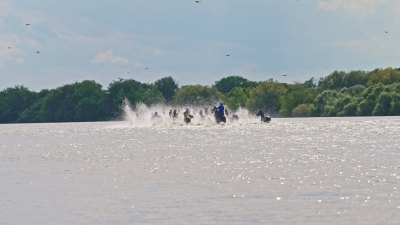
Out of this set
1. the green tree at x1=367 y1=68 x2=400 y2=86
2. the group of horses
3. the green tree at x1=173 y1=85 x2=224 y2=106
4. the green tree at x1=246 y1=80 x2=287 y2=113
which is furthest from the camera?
the green tree at x1=173 y1=85 x2=224 y2=106

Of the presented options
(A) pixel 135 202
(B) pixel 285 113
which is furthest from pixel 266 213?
(B) pixel 285 113

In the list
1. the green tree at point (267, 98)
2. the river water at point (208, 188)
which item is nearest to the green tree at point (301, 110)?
the green tree at point (267, 98)

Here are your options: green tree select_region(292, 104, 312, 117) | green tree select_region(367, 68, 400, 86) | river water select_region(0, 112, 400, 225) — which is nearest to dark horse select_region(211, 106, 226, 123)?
river water select_region(0, 112, 400, 225)

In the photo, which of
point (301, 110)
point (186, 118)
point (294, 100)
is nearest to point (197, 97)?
point (294, 100)

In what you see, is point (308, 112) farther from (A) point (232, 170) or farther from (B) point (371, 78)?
(A) point (232, 170)

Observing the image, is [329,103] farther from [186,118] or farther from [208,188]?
[208,188]

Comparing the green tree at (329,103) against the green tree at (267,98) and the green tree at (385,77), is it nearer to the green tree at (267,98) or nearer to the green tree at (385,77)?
the green tree at (385,77)

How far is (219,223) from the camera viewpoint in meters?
16.4

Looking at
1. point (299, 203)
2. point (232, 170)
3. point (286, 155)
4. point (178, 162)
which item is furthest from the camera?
point (286, 155)

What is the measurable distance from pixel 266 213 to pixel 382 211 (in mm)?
2388

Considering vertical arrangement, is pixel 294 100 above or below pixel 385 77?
below

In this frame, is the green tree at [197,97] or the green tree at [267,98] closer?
the green tree at [267,98]

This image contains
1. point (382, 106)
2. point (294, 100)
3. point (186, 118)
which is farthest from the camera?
point (294, 100)

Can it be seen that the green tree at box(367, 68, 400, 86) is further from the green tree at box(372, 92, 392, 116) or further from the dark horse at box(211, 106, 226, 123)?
the dark horse at box(211, 106, 226, 123)
